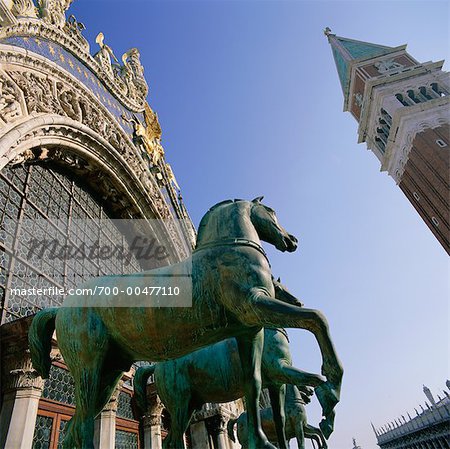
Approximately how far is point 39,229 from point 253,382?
6935mm

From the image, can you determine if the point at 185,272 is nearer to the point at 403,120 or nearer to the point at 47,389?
the point at 47,389

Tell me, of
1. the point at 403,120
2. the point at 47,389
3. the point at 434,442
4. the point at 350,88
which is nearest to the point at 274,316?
the point at 47,389

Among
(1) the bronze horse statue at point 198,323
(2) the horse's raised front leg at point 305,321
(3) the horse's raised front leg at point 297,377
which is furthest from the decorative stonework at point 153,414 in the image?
(2) the horse's raised front leg at point 305,321

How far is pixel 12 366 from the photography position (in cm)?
563

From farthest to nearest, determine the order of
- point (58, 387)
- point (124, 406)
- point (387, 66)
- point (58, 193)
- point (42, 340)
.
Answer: point (387, 66) → point (58, 193) → point (124, 406) → point (58, 387) → point (42, 340)

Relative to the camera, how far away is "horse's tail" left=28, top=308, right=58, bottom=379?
127 inches

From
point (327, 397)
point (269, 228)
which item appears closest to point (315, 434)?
point (327, 397)

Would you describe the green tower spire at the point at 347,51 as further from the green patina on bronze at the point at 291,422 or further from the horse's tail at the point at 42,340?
the horse's tail at the point at 42,340

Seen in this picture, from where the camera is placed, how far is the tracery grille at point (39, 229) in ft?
22.5

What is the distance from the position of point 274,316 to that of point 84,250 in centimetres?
875

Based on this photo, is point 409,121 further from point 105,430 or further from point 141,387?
point 141,387

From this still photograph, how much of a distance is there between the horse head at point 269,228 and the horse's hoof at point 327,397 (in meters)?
1.25

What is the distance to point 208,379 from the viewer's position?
155 inches

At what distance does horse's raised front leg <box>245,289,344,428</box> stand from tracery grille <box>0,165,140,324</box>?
5669 mm
